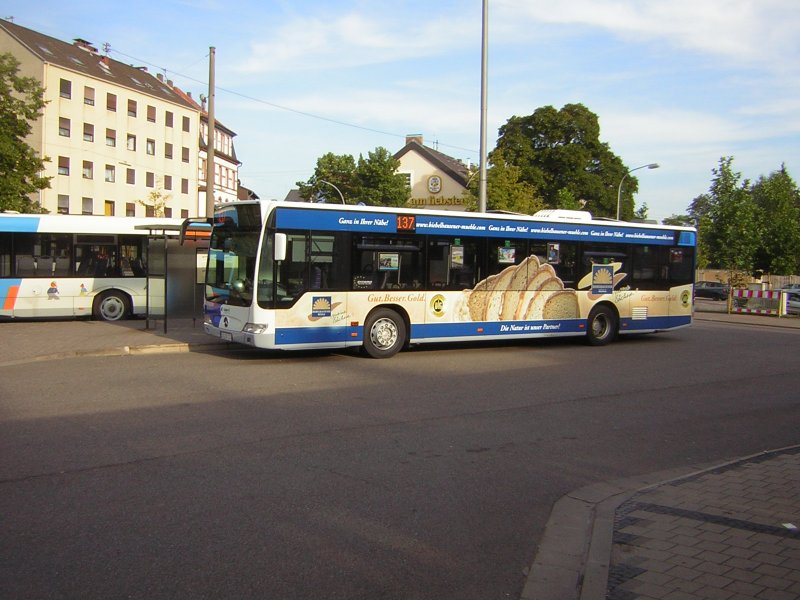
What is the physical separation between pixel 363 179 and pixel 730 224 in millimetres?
25784

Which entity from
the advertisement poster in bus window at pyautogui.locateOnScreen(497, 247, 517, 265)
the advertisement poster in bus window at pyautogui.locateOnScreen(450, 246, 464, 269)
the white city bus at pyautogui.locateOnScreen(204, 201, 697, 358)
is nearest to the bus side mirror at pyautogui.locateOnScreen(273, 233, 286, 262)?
the white city bus at pyautogui.locateOnScreen(204, 201, 697, 358)

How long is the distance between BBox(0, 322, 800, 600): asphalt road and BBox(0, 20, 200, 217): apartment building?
44773 mm

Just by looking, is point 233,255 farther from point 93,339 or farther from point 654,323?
point 654,323

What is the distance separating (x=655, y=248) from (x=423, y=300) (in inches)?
280

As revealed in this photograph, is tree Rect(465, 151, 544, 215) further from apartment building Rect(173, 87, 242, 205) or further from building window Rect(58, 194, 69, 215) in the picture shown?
apartment building Rect(173, 87, 242, 205)

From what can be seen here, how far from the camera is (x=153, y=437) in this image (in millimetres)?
7289

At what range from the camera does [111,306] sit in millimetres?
19375

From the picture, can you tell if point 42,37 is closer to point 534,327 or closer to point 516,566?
point 534,327

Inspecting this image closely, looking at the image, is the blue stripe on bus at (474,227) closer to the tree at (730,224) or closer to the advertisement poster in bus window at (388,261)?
the advertisement poster in bus window at (388,261)

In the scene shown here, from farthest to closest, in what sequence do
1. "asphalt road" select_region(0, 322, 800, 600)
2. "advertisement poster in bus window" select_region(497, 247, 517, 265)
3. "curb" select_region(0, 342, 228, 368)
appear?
"advertisement poster in bus window" select_region(497, 247, 517, 265) → "curb" select_region(0, 342, 228, 368) → "asphalt road" select_region(0, 322, 800, 600)

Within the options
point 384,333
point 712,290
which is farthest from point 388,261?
point 712,290

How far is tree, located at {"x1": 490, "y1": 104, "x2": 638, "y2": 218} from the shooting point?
56.9 m

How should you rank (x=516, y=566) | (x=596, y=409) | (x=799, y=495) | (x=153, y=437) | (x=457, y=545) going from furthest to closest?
(x=596, y=409)
(x=153, y=437)
(x=799, y=495)
(x=457, y=545)
(x=516, y=566)

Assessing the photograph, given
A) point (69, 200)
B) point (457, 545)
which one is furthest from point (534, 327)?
point (69, 200)
